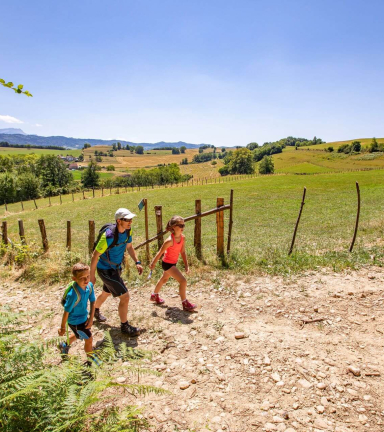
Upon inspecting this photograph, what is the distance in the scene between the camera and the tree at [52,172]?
79812mm

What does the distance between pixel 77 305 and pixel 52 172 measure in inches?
3505

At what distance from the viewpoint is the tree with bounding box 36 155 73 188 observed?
7981 cm

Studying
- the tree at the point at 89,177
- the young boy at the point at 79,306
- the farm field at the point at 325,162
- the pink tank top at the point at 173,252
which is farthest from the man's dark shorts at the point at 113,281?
the tree at the point at 89,177

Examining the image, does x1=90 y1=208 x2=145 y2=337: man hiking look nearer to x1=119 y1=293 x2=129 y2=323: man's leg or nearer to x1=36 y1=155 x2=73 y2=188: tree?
x1=119 y1=293 x2=129 y2=323: man's leg

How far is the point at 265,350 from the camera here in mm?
4051

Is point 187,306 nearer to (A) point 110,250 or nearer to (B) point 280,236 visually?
(A) point 110,250

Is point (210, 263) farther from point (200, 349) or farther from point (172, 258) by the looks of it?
point (200, 349)

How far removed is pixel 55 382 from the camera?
7.91 ft

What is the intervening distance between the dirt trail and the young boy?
0.87 m

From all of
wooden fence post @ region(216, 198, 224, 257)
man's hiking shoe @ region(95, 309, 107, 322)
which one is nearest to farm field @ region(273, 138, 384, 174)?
wooden fence post @ region(216, 198, 224, 257)

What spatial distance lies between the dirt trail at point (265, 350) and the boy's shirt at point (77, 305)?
99cm

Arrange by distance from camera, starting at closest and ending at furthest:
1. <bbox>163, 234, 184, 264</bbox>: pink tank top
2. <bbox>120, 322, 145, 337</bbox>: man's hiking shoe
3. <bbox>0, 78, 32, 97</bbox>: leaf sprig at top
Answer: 1. <bbox>0, 78, 32, 97</bbox>: leaf sprig at top
2. <bbox>120, 322, 145, 337</bbox>: man's hiking shoe
3. <bbox>163, 234, 184, 264</bbox>: pink tank top

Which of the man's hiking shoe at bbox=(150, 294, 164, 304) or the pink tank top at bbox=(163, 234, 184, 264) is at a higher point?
the pink tank top at bbox=(163, 234, 184, 264)

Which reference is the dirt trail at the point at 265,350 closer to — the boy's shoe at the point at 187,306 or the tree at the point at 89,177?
the boy's shoe at the point at 187,306
